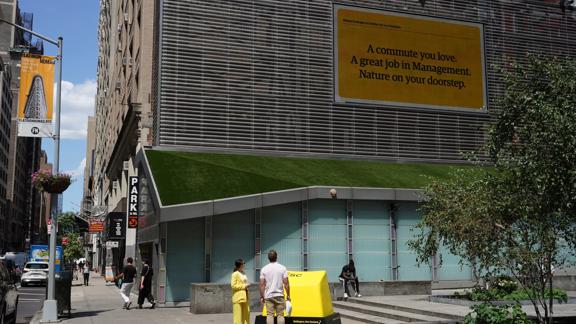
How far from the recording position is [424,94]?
Answer: 3259 cm

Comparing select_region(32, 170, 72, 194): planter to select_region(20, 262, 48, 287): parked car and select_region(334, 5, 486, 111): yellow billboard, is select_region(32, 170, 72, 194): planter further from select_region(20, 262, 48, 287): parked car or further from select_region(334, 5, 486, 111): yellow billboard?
select_region(20, 262, 48, 287): parked car

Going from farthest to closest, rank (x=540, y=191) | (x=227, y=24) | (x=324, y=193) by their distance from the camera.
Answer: (x=227, y=24) < (x=324, y=193) < (x=540, y=191)

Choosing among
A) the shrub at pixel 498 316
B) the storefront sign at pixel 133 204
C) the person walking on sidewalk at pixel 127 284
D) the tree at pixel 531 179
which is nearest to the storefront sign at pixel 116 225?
the storefront sign at pixel 133 204

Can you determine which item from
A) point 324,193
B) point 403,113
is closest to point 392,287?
point 324,193

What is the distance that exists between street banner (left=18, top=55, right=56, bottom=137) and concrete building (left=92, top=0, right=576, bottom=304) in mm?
5334

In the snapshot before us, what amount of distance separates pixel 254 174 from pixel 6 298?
12.1m

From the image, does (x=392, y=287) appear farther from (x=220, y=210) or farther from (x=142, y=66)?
(x=142, y=66)

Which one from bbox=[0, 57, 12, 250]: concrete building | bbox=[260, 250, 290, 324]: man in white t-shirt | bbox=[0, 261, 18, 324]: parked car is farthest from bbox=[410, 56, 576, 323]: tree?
bbox=[0, 57, 12, 250]: concrete building

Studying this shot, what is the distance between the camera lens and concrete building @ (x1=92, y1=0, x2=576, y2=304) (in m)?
23.8

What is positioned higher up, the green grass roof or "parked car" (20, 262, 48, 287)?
the green grass roof

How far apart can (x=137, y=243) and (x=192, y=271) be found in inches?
352

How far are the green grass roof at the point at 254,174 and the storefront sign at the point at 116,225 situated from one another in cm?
1473

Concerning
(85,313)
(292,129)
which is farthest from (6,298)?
(292,129)

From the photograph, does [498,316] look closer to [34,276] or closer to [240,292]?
[240,292]
